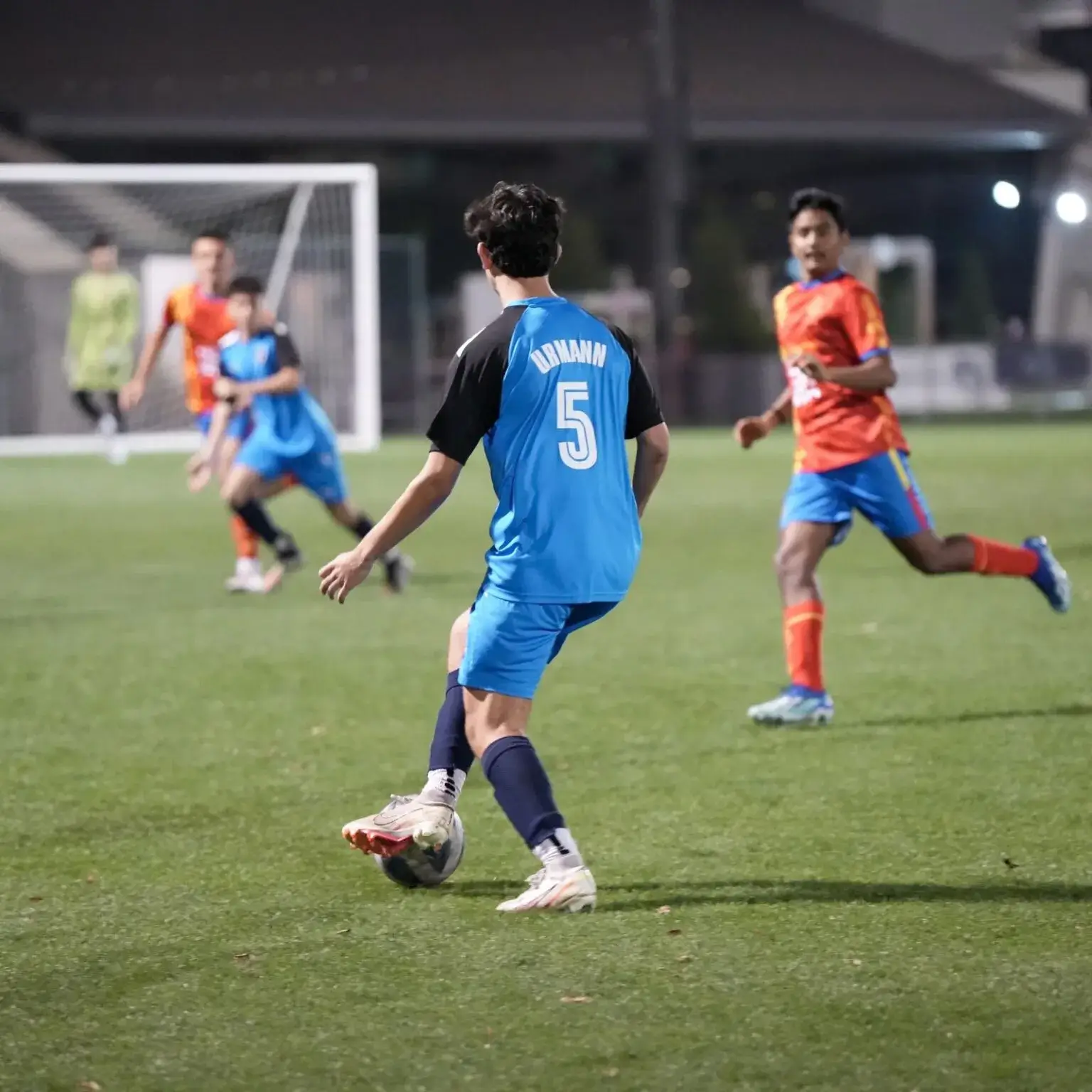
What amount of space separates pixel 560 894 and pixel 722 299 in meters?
29.7

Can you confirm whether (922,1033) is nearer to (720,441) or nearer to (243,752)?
(243,752)

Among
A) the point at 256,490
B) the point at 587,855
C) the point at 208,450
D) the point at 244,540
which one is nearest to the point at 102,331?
the point at 208,450

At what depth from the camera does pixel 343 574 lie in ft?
15.0

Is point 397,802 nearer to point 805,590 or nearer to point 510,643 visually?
point 510,643

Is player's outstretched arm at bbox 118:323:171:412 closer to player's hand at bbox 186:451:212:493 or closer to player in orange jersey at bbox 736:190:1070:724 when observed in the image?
player's hand at bbox 186:451:212:493

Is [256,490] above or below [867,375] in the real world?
below

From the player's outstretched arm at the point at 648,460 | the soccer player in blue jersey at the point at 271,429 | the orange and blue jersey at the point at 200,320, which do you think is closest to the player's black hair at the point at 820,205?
the player's outstretched arm at the point at 648,460

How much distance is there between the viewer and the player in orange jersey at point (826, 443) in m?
7.24

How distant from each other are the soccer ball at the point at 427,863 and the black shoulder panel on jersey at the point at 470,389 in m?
1.00

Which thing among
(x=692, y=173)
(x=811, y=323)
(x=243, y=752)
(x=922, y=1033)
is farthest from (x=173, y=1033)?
(x=692, y=173)

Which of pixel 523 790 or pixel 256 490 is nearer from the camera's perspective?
pixel 523 790

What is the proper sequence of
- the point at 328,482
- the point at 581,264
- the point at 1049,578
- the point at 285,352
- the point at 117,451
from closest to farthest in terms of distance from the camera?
the point at 1049,578 → the point at 285,352 → the point at 328,482 → the point at 117,451 → the point at 581,264

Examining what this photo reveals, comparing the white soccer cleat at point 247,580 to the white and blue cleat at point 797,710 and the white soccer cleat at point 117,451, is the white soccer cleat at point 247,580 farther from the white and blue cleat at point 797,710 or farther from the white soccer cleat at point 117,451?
the white soccer cleat at point 117,451

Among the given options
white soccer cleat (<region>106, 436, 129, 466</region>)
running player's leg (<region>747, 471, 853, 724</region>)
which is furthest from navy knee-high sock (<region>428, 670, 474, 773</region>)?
white soccer cleat (<region>106, 436, 129, 466</region>)
